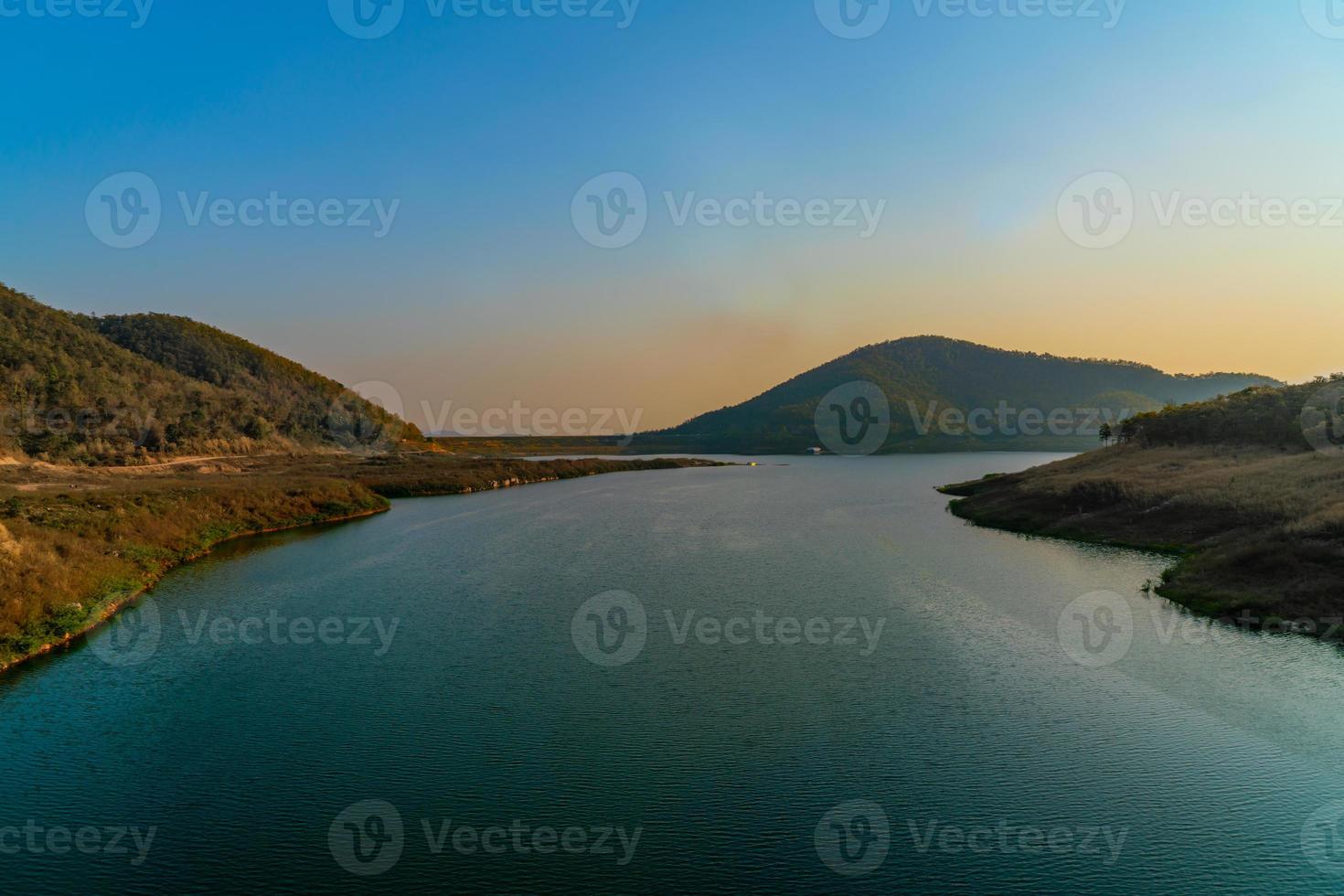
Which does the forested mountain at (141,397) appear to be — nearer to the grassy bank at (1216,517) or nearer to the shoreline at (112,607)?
the shoreline at (112,607)

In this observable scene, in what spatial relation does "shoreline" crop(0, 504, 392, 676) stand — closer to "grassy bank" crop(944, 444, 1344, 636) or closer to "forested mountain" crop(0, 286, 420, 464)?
"forested mountain" crop(0, 286, 420, 464)

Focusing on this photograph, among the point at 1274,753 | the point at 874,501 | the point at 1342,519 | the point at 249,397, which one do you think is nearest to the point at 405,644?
the point at 1274,753

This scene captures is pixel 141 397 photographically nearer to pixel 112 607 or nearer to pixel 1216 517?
pixel 112 607

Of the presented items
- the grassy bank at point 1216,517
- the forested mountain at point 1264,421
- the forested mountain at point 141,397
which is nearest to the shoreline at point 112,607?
the forested mountain at point 141,397

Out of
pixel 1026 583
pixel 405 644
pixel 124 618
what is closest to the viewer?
pixel 405 644

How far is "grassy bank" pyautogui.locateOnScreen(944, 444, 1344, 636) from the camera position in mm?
29438

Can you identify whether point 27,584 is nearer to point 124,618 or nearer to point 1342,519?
point 124,618

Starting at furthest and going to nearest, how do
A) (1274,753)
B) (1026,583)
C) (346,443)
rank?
(346,443), (1026,583), (1274,753)

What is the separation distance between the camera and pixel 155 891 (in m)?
12.6

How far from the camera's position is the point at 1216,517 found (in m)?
43.5

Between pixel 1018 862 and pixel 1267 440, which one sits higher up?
pixel 1267 440

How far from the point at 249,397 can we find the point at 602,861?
528 feet

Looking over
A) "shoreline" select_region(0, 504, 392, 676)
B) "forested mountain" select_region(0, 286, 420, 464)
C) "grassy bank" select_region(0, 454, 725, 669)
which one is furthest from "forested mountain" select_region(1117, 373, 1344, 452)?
"forested mountain" select_region(0, 286, 420, 464)

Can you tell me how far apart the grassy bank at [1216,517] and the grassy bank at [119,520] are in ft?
144
